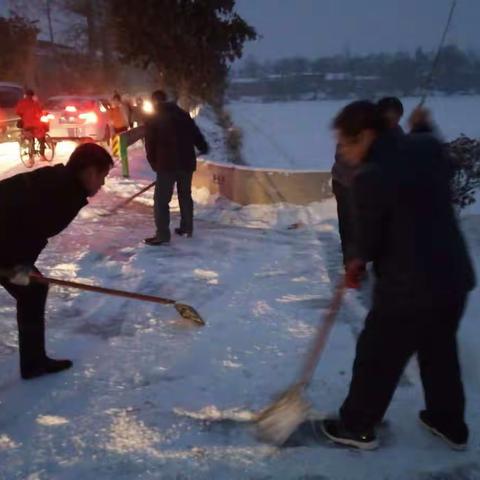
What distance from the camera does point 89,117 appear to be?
1692cm

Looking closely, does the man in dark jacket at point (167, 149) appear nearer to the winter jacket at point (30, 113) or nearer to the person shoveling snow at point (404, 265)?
the person shoveling snow at point (404, 265)

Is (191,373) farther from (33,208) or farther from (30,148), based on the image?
(30,148)

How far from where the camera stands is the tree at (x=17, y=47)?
33969 mm

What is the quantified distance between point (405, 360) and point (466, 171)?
20.6 feet

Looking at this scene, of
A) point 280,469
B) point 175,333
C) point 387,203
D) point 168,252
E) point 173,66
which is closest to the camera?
point 387,203

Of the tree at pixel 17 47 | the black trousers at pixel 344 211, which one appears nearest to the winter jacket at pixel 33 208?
the black trousers at pixel 344 211

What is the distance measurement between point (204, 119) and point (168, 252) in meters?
25.2

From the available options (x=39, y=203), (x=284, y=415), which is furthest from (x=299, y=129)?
(x=284, y=415)

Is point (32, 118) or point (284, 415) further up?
point (32, 118)

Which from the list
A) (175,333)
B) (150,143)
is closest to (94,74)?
(150,143)

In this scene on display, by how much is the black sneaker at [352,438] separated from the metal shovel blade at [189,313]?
181 centimetres

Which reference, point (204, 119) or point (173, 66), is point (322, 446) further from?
point (204, 119)

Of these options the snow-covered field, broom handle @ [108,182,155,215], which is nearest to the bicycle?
broom handle @ [108,182,155,215]

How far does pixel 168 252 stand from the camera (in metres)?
7.57
